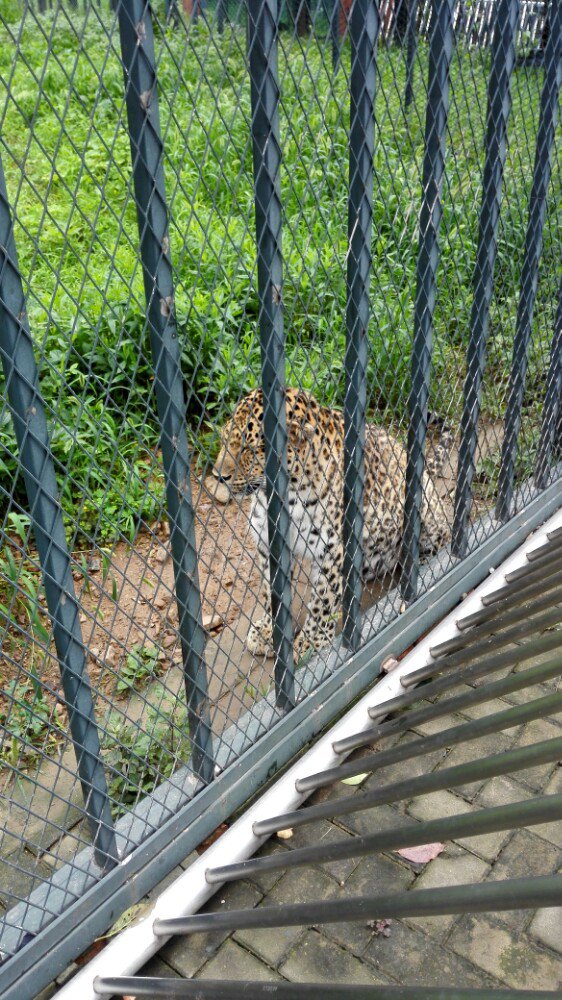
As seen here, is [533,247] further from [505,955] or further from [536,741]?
[505,955]

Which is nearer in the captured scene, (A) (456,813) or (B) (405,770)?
(A) (456,813)

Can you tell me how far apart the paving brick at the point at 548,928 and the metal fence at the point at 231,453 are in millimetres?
959

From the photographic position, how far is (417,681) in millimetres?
3338

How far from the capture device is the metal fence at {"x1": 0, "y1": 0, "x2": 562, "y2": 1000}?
2.06m

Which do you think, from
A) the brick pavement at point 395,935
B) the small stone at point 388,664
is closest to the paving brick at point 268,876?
the brick pavement at point 395,935

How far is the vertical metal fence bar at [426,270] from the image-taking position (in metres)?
2.87

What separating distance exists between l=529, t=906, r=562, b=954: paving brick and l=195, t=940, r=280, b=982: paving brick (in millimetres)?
778

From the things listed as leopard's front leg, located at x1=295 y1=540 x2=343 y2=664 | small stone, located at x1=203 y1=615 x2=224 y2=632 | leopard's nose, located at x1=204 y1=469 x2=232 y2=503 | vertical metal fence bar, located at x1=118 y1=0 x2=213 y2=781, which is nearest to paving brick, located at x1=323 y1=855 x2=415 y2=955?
vertical metal fence bar, located at x1=118 y1=0 x2=213 y2=781

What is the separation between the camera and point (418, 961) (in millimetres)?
2502

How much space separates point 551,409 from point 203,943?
3058mm

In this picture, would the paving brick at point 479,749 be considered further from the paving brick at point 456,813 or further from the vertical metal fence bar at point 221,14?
the vertical metal fence bar at point 221,14

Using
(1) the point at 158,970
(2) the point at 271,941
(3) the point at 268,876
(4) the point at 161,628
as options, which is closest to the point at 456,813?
(3) the point at 268,876

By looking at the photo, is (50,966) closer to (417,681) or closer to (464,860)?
(464,860)

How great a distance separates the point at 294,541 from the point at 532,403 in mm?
1892
